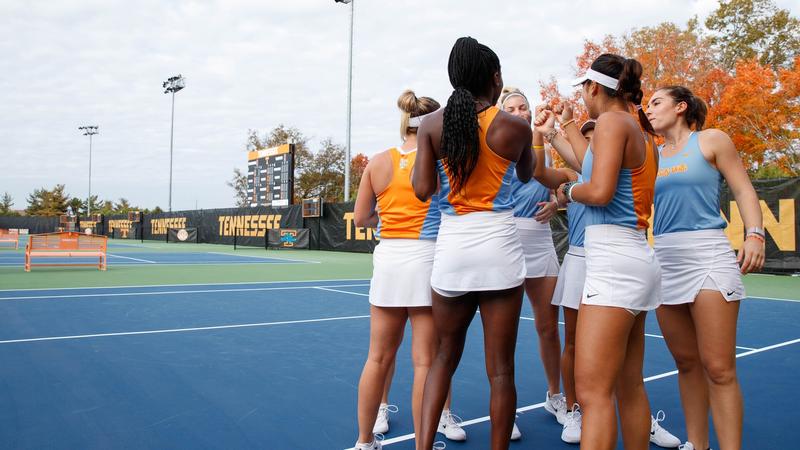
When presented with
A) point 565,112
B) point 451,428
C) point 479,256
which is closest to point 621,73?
point 565,112

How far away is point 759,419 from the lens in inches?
132

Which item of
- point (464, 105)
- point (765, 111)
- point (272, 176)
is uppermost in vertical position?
point (765, 111)

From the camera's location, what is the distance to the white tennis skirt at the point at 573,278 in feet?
10.5

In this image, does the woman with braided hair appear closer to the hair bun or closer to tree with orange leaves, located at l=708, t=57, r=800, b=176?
the hair bun

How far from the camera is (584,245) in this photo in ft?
8.62

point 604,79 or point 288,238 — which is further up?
point 604,79

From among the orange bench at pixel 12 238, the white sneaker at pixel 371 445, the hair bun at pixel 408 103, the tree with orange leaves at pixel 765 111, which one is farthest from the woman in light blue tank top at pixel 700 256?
the tree with orange leaves at pixel 765 111

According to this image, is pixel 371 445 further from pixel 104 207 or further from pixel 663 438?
pixel 104 207

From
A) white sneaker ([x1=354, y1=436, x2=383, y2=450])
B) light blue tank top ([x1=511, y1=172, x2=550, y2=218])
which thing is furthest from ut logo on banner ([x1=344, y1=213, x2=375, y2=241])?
white sneaker ([x1=354, y1=436, x2=383, y2=450])

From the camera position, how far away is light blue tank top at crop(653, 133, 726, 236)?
267 centimetres

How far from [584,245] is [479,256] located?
63 cm

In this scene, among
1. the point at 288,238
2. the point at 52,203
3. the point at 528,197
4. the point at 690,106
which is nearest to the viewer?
the point at 690,106

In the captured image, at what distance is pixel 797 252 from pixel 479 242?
40.3ft

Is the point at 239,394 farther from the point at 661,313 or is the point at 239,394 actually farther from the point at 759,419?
the point at 759,419
